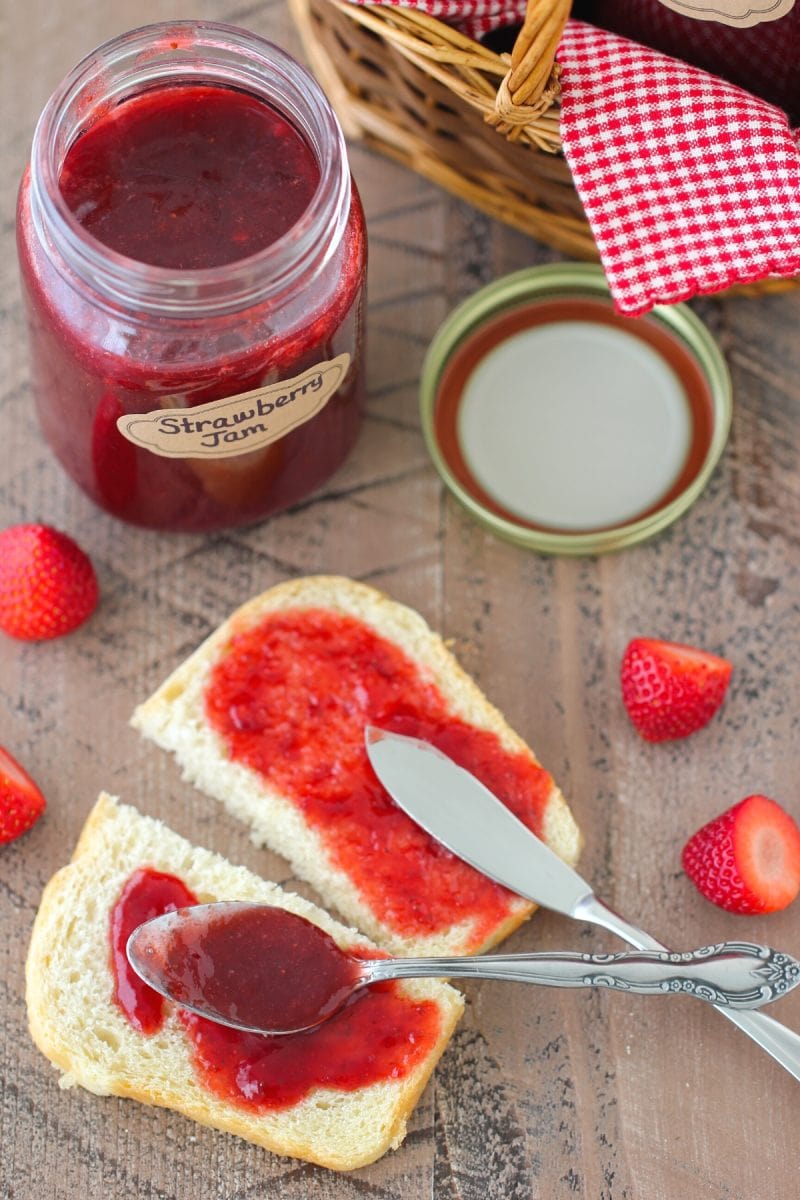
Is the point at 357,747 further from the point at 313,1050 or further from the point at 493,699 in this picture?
the point at 313,1050

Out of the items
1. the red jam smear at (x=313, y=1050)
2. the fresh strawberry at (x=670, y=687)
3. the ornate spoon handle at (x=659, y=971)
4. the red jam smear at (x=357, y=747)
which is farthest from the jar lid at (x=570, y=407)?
the red jam smear at (x=313, y=1050)

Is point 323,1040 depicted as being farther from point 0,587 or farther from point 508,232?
point 508,232

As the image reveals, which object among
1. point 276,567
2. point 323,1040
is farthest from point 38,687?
point 323,1040

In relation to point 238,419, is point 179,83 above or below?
above

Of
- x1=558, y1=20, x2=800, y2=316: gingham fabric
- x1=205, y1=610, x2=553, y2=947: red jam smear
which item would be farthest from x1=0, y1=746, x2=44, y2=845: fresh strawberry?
x1=558, y1=20, x2=800, y2=316: gingham fabric

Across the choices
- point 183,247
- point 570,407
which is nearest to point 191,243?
point 183,247

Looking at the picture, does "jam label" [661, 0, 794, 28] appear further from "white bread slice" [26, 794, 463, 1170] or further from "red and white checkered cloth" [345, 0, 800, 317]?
"white bread slice" [26, 794, 463, 1170]

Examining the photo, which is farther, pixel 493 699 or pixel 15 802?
pixel 493 699
